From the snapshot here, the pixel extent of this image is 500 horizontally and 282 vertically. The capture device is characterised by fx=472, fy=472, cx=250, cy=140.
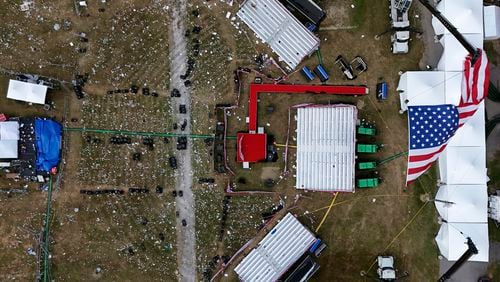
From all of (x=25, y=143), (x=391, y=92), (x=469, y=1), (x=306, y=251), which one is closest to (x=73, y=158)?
(x=25, y=143)

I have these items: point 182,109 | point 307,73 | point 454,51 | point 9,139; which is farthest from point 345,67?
point 9,139

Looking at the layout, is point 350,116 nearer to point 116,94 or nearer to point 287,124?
point 287,124

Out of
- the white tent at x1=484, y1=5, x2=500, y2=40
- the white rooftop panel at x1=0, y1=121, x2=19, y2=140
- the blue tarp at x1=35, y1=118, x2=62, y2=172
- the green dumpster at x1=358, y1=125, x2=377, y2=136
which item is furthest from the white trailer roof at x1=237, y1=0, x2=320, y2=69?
the white rooftop panel at x1=0, y1=121, x2=19, y2=140

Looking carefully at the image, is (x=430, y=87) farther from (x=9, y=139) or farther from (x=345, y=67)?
(x=9, y=139)

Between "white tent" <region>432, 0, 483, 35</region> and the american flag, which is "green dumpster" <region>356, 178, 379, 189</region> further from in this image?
"white tent" <region>432, 0, 483, 35</region>

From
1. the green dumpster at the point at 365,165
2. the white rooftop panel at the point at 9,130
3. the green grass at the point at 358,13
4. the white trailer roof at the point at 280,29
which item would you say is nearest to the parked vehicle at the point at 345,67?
the white trailer roof at the point at 280,29

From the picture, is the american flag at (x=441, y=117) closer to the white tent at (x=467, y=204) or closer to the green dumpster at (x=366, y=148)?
the green dumpster at (x=366, y=148)
